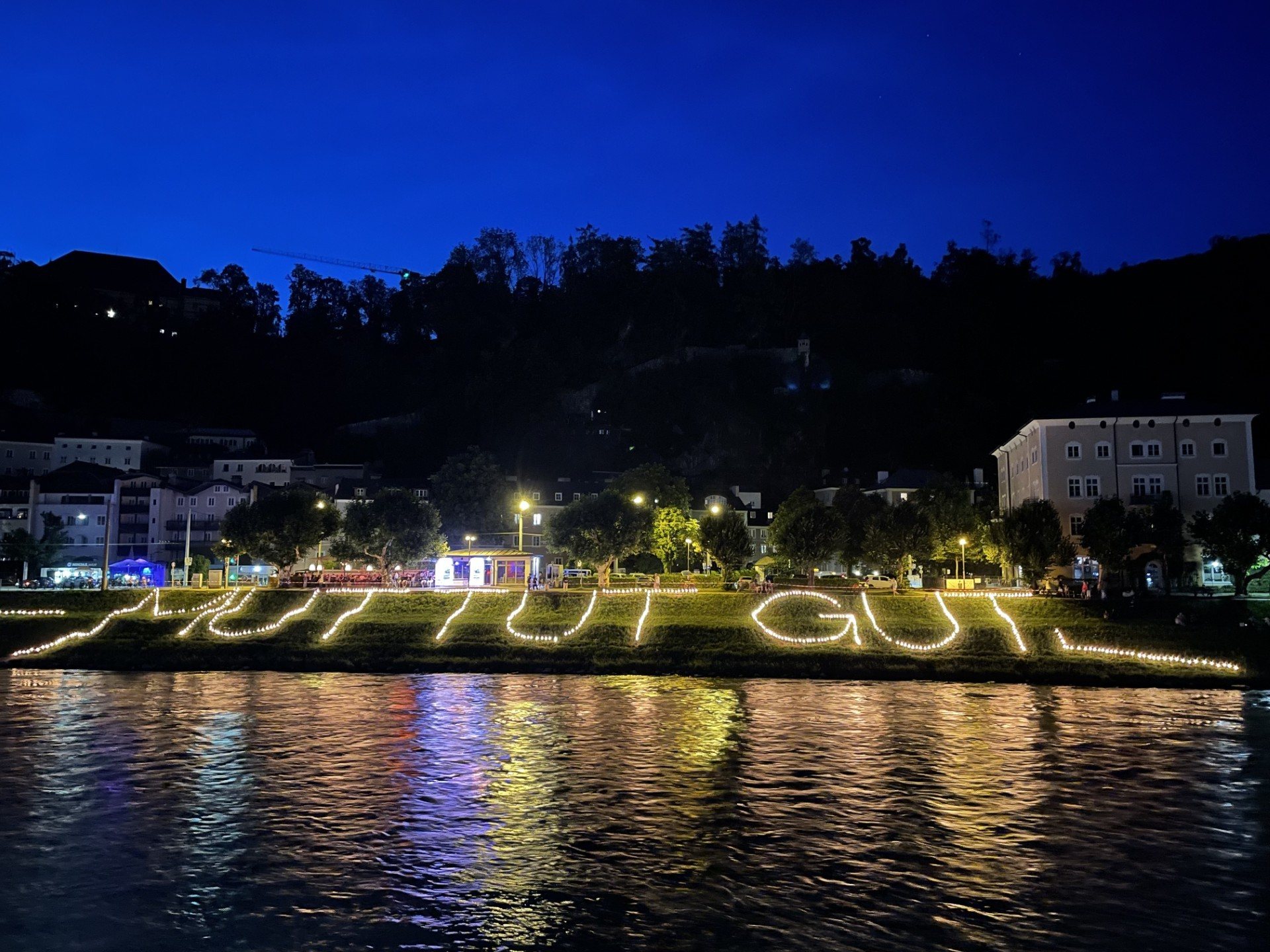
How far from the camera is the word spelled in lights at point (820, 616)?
48469 millimetres

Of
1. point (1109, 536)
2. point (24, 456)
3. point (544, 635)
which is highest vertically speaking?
point (24, 456)

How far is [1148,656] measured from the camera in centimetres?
4416

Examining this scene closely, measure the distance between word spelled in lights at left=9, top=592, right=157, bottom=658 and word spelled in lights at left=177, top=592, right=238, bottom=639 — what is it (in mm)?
4002

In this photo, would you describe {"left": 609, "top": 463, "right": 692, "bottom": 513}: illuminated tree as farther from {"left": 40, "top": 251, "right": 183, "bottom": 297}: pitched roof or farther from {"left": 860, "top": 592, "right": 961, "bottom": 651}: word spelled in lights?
{"left": 40, "top": 251, "right": 183, "bottom": 297}: pitched roof

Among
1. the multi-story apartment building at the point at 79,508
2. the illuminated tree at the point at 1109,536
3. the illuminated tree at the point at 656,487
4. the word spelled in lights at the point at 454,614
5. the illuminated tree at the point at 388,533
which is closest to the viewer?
the word spelled in lights at the point at 454,614

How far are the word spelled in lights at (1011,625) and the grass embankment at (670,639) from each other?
24 cm

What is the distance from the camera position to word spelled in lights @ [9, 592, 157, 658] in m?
50.6

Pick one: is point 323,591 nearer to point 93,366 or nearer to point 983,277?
point 93,366

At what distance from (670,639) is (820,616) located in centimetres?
825

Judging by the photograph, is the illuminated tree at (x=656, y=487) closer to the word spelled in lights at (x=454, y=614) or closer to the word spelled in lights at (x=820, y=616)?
the word spelled in lights at (x=454, y=614)

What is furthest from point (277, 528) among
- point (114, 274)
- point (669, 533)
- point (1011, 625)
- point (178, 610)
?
point (114, 274)

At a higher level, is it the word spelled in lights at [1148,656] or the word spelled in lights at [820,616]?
the word spelled in lights at [820,616]

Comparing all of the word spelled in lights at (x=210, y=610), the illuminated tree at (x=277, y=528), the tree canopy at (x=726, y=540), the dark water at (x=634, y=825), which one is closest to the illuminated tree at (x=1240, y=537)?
the dark water at (x=634, y=825)

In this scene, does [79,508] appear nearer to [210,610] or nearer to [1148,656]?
[210,610]
